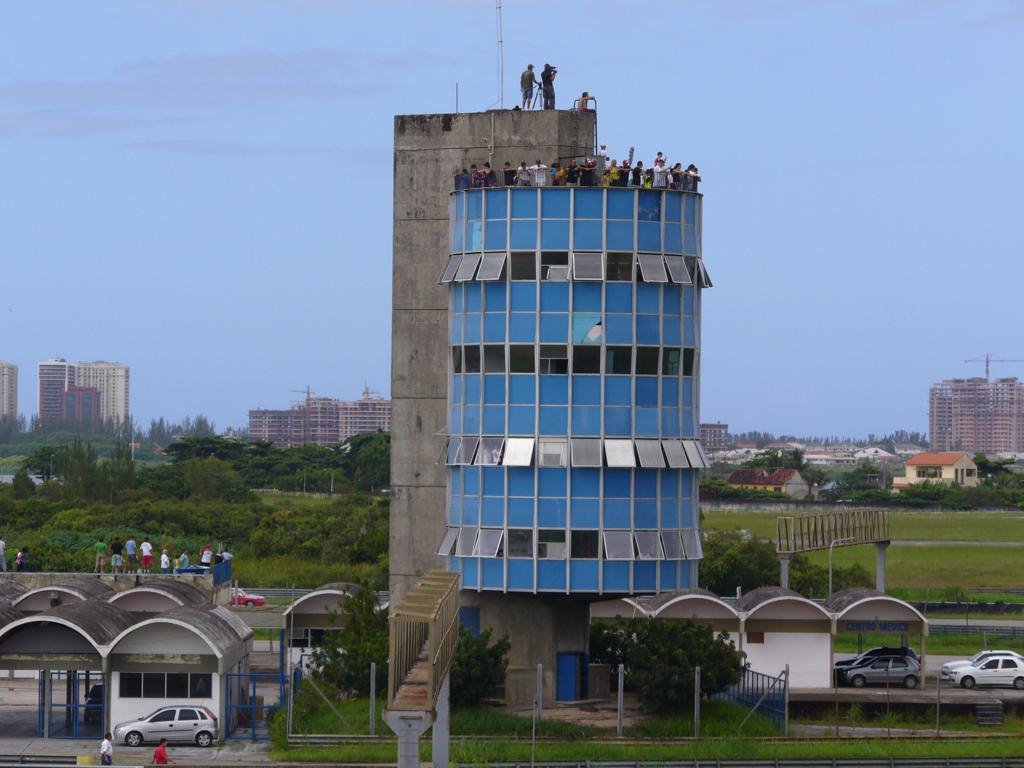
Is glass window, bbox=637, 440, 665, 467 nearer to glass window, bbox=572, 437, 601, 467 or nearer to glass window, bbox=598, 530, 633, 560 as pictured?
glass window, bbox=572, 437, 601, 467

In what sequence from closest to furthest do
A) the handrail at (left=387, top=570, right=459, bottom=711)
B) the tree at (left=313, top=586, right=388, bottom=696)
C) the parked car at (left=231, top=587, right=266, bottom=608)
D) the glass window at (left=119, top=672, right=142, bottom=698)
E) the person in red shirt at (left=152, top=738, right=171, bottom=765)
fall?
the handrail at (left=387, top=570, right=459, bottom=711), the person in red shirt at (left=152, top=738, right=171, bottom=765), the glass window at (left=119, top=672, right=142, bottom=698), the tree at (left=313, top=586, right=388, bottom=696), the parked car at (left=231, top=587, right=266, bottom=608)

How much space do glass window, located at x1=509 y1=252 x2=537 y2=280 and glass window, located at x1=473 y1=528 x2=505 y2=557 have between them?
292 inches

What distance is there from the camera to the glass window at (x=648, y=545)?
5412 centimetres

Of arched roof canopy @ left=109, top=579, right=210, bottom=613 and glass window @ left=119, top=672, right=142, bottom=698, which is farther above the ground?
arched roof canopy @ left=109, top=579, right=210, bottom=613

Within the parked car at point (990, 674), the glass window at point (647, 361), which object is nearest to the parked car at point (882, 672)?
the parked car at point (990, 674)

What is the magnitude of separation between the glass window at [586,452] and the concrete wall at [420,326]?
6820 mm

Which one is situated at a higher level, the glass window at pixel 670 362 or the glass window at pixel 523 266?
the glass window at pixel 523 266

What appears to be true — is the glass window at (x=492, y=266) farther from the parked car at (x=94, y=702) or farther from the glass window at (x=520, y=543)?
the parked car at (x=94, y=702)

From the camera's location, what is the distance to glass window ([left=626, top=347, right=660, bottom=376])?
180 feet

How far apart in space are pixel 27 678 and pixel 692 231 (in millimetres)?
29076

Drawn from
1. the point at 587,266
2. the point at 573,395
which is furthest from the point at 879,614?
the point at 587,266

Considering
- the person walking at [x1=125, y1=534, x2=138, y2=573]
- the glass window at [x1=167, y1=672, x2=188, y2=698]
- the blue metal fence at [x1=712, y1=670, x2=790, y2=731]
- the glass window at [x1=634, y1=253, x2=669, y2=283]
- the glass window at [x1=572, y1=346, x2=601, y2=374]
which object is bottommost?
the blue metal fence at [x1=712, y1=670, x2=790, y2=731]

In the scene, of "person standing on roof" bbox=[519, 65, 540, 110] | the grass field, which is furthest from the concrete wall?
the grass field

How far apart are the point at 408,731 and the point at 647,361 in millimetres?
26902
